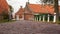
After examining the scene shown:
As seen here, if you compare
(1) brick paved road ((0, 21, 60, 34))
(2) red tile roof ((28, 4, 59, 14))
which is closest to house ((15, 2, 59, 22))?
(2) red tile roof ((28, 4, 59, 14))

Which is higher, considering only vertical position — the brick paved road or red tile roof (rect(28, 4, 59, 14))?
red tile roof (rect(28, 4, 59, 14))

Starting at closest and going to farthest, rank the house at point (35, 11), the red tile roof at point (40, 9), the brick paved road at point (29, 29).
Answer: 1. the brick paved road at point (29, 29)
2. the house at point (35, 11)
3. the red tile roof at point (40, 9)

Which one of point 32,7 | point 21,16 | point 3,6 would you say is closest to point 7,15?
point 3,6

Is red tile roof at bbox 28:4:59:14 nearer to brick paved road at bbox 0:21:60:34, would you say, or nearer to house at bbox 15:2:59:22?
house at bbox 15:2:59:22

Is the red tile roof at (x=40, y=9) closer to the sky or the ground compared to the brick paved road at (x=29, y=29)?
closer to the sky

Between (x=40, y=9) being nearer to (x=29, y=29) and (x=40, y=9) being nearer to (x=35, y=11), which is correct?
(x=35, y=11)

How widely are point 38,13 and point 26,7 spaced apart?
11764 millimetres

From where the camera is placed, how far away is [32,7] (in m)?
73.2

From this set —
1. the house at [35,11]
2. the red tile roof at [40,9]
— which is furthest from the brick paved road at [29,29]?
the red tile roof at [40,9]

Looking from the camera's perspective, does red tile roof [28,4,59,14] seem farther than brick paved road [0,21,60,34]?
Yes

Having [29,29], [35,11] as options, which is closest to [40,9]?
[35,11]

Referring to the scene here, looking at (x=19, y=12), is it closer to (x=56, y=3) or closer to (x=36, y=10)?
(x=36, y=10)

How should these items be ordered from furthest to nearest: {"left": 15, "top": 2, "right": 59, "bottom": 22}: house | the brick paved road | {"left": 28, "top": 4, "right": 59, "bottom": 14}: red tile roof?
{"left": 28, "top": 4, "right": 59, "bottom": 14}: red tile roof, {"left": 15, "top": 2, "right": 59, "bottom": 22}: house, the brick paved road

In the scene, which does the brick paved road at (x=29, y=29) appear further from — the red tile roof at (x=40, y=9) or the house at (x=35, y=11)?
the red tile roof at (x=40, y=9)
